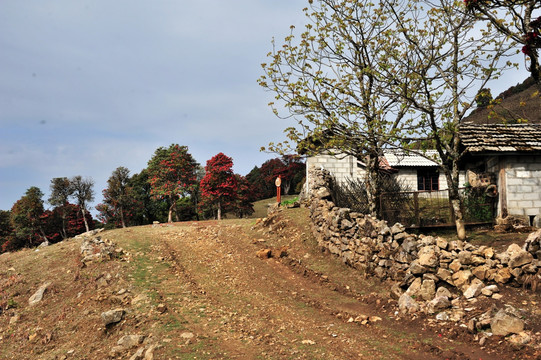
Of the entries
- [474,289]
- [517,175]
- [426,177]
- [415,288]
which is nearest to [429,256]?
[415,288]

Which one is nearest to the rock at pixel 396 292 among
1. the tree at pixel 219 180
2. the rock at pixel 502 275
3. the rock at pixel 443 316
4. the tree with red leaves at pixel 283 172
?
the rock at pixel 443 316

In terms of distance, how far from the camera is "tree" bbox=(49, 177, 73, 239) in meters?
41.9

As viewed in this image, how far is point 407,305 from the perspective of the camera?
363 inches

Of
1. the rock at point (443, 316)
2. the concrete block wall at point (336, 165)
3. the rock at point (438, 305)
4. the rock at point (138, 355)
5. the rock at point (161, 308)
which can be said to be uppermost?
the concrete block wall at point (336, 165)

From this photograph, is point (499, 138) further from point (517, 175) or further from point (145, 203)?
point (145, 203)

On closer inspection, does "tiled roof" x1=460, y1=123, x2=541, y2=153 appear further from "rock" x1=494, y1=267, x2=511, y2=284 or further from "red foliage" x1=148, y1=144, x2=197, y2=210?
"red foliage" x1=148, y1=144, x2=197, y2=210

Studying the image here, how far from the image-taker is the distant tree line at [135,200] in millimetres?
35531

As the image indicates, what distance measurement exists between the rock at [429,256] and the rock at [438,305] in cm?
131

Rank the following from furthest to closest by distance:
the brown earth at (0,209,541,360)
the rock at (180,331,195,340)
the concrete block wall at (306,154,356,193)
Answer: the concrete block wall at (306,154,356,193) → the rock at (180,331,195,340) → the brown earth at (0,209,541,360)

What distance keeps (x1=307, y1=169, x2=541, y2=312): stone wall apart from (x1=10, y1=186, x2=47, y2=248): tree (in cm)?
3858

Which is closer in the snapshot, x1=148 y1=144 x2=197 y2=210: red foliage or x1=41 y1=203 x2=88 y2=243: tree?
x1=148 y1=144 x2=197 y2=210: red foliage

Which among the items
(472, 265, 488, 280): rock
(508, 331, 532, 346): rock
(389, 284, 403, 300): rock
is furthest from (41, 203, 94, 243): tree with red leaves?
(508, 331, 532, 346): rock

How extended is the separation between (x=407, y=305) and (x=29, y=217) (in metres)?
42.4

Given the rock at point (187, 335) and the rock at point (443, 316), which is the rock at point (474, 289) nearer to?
the rock at point (443, 316)
